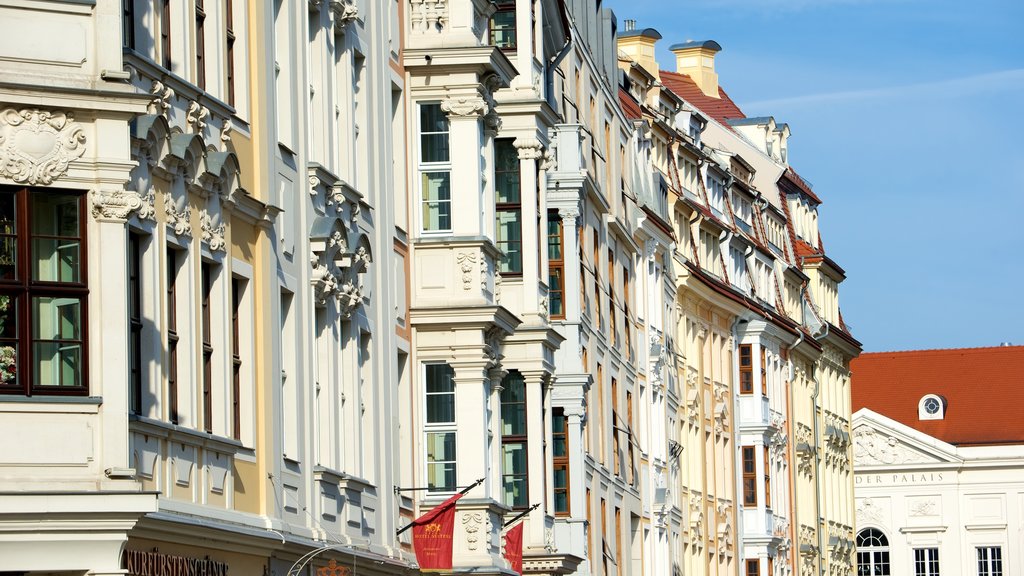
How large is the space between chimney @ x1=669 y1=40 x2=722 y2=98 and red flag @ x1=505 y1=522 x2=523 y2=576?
58.6 metres

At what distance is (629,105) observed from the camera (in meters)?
61.7

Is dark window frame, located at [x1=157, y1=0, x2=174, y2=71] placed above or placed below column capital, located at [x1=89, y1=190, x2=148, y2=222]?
above

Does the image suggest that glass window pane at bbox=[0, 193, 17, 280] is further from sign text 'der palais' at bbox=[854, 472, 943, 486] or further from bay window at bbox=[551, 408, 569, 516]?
sign text 'der palais' at bbox=[854, 472, 943, 486]

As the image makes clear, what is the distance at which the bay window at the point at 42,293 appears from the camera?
727 inches

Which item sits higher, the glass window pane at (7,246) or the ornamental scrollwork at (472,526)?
the glass window pane at (7,246)

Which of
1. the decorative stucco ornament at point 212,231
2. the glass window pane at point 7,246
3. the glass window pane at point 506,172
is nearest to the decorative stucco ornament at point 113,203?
the glass window pane at point 7,246

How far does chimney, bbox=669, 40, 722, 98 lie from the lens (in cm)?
9181

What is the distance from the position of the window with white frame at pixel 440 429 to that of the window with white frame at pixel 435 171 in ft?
6.75

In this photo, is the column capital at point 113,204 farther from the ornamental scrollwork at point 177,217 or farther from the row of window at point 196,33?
the ornamental scrollwork at point 177,217

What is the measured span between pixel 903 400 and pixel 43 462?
349ft

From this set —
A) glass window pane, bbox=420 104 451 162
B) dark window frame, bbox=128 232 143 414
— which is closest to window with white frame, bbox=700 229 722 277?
glass window pane, bbox=420 104 451 162

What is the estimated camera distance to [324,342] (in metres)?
27.1

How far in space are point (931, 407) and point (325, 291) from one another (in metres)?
96.4

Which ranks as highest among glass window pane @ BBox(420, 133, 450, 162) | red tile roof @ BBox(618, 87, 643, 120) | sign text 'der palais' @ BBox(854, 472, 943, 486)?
red tile roof @ BBox(618, 87, 643, 120)
